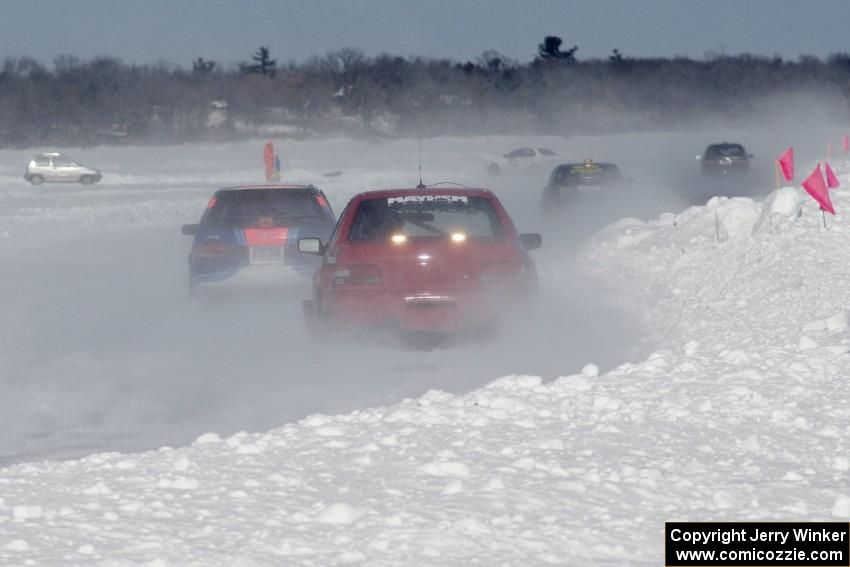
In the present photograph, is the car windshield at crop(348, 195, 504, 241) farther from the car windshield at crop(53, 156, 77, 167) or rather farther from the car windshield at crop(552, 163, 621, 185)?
the car windshield at crop(53, 156, 77, 167)

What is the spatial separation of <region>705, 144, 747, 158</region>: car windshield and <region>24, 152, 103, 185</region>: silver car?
24.3 meters

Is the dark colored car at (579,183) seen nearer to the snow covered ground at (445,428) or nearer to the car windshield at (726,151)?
the snow covered ground at (445,428)

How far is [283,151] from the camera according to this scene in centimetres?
7781

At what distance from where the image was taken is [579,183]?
3170 centimetres

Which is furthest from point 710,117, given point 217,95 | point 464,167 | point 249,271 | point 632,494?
point 632,494

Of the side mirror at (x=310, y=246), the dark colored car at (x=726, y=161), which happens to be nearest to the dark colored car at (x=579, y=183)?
the dark colored car at (x=726, y=161)

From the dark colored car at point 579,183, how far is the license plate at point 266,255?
18848mm

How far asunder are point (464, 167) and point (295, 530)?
59117mm

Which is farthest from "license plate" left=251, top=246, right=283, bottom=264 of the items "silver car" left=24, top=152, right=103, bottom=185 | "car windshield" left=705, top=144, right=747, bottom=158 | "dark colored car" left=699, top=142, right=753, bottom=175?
"silver car" left=24, top=152, right=103, bottom=185

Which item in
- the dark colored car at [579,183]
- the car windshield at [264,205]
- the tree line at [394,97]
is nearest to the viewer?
the car windshield at [264,205]

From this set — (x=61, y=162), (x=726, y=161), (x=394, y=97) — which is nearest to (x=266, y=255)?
(x=726, y=161)

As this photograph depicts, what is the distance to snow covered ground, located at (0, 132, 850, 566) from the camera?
535 cm

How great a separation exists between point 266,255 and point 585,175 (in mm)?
19396

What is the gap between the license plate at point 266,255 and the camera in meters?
13.2
